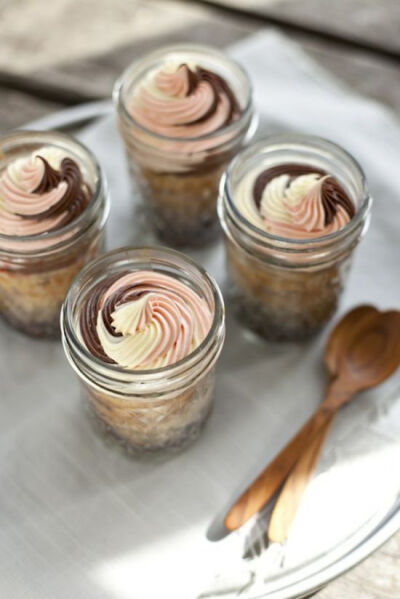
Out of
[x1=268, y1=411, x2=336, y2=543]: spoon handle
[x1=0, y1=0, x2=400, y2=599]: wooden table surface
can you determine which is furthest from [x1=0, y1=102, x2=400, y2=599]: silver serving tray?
[x1=0, y1=0, x2=400, y2=599]: wooden table surface

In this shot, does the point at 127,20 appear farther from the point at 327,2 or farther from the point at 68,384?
the point at 68,384

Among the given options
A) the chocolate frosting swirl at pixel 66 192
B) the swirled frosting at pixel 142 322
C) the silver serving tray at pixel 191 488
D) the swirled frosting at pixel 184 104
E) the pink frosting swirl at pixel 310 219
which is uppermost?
the swirled frosting at pixel 184 104

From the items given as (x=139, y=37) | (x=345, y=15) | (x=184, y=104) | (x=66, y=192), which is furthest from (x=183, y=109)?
(x=345, y=15)

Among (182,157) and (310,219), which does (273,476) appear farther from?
(182,157)

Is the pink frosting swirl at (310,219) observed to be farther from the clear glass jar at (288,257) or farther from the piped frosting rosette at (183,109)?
the piped frosting rosette at (183,109)

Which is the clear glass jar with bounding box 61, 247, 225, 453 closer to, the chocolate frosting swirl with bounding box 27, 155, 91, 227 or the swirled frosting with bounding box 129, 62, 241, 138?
the chocolate frosting swirl with bounding box 27, 155, 91, 227

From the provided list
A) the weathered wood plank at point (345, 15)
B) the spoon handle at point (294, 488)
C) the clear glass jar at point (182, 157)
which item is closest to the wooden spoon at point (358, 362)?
the spoon handle at point (294, 488)
